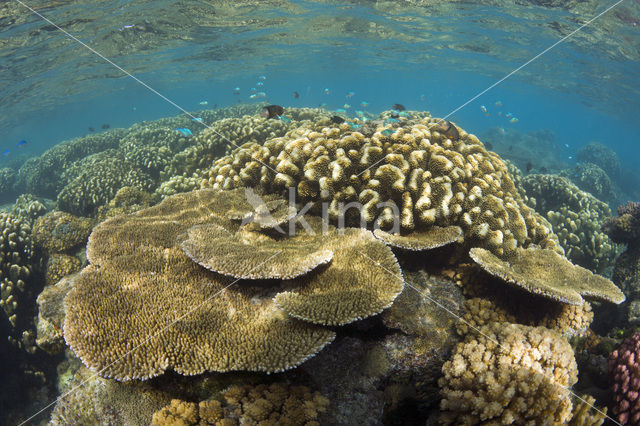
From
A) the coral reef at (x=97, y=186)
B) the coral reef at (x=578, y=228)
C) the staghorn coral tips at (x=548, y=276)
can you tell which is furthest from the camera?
the coral reef at (x=97, y=186)

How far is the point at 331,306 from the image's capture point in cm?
305

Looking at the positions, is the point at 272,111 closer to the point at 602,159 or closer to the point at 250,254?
the point at 250,254

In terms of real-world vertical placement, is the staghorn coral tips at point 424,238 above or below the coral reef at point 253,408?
above

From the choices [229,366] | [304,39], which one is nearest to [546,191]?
[229,366]

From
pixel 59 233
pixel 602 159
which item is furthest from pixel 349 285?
pixel 602 159

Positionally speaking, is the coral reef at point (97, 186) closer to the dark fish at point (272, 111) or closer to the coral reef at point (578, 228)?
the dark fish at point (272, 111)

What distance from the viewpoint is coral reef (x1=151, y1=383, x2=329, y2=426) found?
9.07 feet

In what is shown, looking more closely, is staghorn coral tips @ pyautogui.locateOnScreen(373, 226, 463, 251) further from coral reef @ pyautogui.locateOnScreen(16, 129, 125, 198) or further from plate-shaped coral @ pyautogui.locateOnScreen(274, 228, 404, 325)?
coral reef @ pyautogui.locateOnScreen(16, 129, 125, 198)

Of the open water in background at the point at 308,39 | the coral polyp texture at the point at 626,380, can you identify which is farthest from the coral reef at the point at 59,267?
the open water in background at the point at 308,39

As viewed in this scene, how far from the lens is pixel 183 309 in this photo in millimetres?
3311

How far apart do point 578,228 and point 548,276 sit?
581cm

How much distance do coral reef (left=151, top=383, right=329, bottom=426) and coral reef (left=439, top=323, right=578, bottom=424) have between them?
131cm

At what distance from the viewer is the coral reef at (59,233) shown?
706 cm

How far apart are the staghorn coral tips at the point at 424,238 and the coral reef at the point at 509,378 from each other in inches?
45.4
